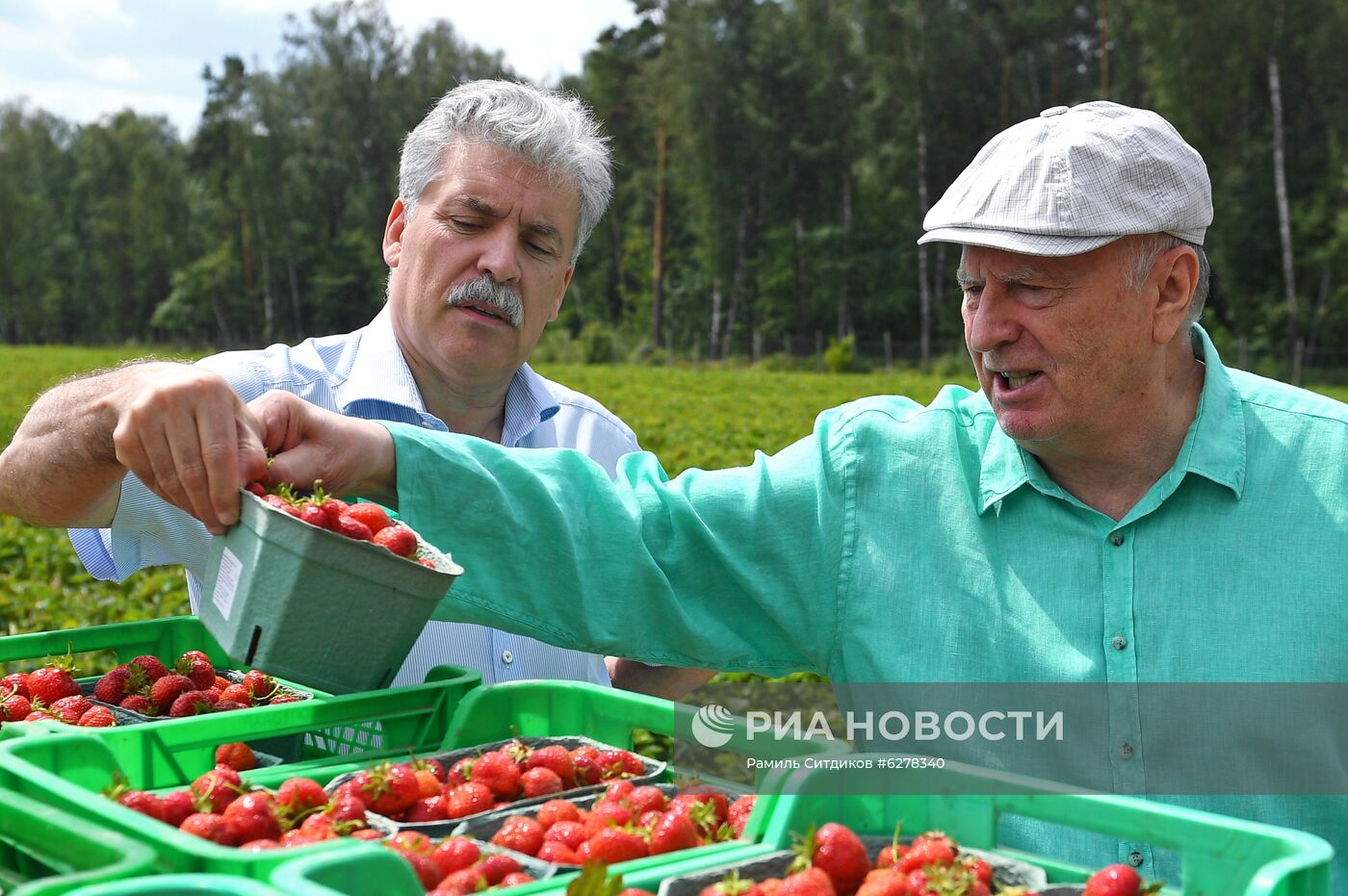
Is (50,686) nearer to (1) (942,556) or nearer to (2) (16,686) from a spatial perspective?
(2) (16,686)

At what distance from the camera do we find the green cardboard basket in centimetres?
179

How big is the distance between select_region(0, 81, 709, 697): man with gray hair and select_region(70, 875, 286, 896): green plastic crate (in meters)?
1.33

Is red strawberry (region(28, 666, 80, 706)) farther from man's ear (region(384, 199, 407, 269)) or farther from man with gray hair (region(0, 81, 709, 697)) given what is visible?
man's ear (region(384, 199, 407, 269))

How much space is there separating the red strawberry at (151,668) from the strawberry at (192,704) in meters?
0.13

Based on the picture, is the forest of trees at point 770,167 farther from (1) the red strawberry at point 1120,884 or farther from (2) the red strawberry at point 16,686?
(1) the red strawberry at point 1120,884

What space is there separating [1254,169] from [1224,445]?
3240 cm

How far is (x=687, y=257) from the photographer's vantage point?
43688 mm

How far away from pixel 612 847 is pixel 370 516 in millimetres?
614

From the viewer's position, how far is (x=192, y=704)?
228 cm

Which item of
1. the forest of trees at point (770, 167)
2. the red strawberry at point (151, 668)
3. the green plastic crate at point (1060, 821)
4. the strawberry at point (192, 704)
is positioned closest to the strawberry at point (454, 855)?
the green plastic crate at point (1060, 821)

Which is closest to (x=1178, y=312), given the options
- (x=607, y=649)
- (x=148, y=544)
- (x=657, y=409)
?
(x=607, y=649)

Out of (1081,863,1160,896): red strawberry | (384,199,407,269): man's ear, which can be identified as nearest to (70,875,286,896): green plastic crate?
(1081,863,1160,896): red strawberry

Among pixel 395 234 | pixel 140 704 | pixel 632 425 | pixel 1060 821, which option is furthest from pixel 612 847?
pixel 632 425

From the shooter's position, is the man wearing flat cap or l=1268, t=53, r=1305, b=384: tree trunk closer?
the man wearing flat cap
